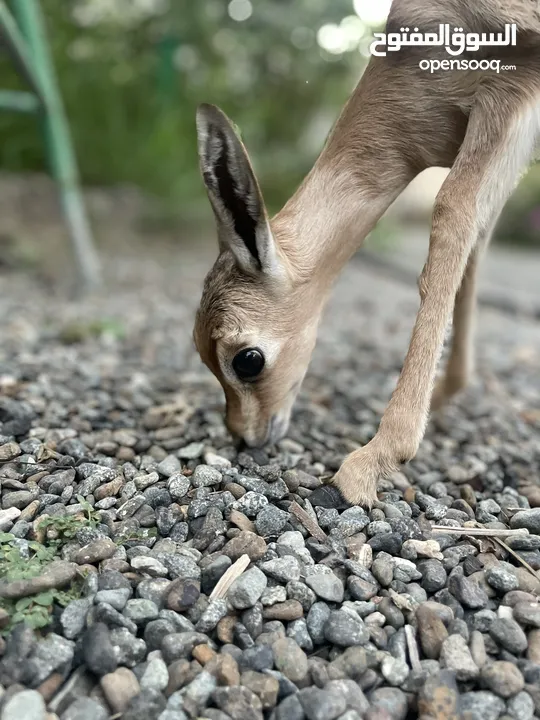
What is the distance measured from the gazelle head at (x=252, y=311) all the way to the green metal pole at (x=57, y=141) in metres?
3.08

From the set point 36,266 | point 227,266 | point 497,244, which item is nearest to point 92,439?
point 227,266

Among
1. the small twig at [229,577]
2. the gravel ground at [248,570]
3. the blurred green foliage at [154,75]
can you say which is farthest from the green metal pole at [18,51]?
the small twig at [229,577]

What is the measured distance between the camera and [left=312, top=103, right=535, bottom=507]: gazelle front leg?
199 cm

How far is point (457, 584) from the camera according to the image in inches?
65.6

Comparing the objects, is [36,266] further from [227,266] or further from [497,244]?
[497,244]

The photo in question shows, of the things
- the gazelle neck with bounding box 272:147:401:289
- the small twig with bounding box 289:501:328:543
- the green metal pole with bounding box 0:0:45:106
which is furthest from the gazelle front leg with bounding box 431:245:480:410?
the green metal pole with bounding box 0:0:45:106

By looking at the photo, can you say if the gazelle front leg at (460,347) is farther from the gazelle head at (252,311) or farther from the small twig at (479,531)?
the small twig at (479,531)

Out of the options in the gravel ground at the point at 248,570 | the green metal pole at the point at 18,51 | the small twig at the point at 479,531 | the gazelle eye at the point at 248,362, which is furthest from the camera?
the green metal pole at the point at 18,51

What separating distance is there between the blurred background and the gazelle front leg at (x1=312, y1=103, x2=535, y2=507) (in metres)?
4.25

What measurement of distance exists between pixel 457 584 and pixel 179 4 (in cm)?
604

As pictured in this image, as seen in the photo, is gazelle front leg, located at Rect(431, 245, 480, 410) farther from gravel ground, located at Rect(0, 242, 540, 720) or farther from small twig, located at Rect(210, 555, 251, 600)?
small twig, located at Rect(210, 555, 251, 600)

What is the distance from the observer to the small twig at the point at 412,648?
4.85 feet

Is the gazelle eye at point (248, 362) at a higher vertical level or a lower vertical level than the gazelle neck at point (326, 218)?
lower

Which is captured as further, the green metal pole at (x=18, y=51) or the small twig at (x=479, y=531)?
the green metal pole at (x=18, y=51)
